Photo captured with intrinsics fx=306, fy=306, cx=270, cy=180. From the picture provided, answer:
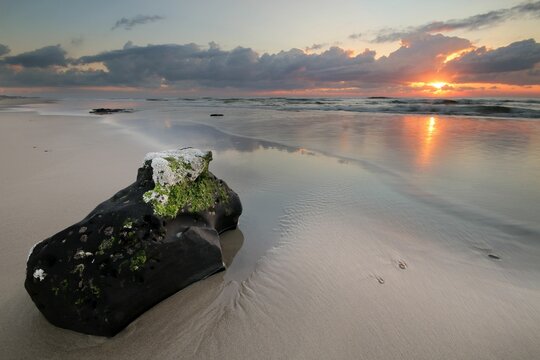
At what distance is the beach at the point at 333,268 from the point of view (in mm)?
2381

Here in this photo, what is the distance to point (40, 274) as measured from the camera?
8.15 feet

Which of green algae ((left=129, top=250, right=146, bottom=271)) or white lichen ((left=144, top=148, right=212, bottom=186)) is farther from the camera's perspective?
white lichen ((left=144, top=148, right=212, bottom=186))

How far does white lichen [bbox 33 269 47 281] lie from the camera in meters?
2.47

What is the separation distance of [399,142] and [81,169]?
33.4 feet

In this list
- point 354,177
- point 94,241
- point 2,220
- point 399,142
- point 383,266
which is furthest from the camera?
point 399,142

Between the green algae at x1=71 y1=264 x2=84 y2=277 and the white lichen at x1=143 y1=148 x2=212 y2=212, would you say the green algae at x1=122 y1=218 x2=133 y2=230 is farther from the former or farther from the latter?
the green algae at x1=71 y1=264 x2=84 y2=277

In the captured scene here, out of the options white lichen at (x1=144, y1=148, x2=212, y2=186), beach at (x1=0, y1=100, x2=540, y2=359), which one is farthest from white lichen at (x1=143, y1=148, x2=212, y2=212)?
beach at (x1=0, y1=100, x2=540, y2=359)

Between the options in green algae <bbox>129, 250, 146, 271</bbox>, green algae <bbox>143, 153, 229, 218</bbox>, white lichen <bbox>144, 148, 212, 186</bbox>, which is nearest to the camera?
green algae <bbox>129, 250, 146, 271</bbox>

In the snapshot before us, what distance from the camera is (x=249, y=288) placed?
304 centimetres

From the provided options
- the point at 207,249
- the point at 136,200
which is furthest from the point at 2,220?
the point at 207,249

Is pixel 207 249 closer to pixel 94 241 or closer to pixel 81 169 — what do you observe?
pixel 94 241

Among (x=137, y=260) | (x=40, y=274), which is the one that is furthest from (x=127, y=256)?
(x=40, y=274)

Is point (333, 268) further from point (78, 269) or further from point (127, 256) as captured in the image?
point (78, 269)

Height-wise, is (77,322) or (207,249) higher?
(207,249)
